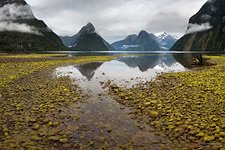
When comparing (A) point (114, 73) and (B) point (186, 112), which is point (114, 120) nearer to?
(B) point (186, 112)

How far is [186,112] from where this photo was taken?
47.1 ft

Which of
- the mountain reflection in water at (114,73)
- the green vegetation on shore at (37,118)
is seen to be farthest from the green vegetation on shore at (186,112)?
the mountain reflection in water at (114,73)

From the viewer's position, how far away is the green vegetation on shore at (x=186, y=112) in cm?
1077

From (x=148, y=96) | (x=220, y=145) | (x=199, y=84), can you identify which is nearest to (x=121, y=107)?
(x=148, y=96)

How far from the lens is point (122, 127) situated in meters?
12.6

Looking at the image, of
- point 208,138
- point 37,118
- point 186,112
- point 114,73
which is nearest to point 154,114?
point 186,112

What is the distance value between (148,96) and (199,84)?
625 centimetres

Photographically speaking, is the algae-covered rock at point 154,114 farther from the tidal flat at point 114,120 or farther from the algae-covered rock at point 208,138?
the algae-covered rock at point 208,138

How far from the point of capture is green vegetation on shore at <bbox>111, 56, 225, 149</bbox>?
1077 centimetres

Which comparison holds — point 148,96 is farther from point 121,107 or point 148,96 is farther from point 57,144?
point 57,144

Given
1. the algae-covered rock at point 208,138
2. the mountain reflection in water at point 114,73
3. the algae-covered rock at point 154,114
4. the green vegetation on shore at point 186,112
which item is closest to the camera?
the algae-covered rock at point 208,138

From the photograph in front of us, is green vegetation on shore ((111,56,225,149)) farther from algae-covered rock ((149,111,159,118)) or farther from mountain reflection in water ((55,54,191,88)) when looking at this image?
mountain reflection in water ((55,54,191,88))

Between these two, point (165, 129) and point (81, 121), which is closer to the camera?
point (165, 129)

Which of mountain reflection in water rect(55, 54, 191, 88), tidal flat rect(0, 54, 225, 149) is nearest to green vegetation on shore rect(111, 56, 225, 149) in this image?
tidal flat rect(0, 54, 225, 149)
